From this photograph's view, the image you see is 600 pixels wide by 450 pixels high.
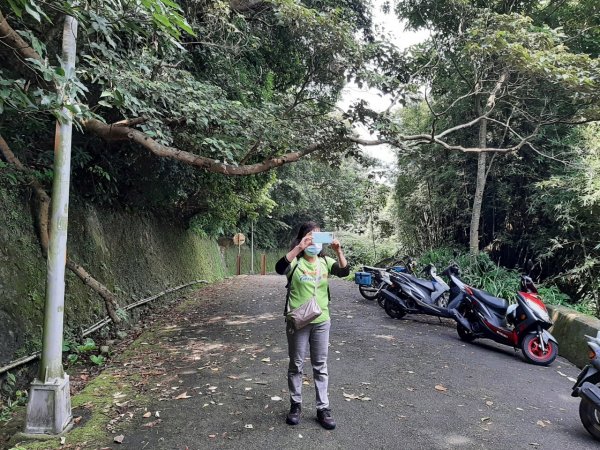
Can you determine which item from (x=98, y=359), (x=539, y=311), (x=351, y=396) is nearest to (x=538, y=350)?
(x=539, y=311)

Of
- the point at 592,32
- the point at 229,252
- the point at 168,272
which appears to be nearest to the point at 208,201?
the point at 168,272

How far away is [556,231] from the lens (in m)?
8.70

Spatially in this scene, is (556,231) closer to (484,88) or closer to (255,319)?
(484,88)

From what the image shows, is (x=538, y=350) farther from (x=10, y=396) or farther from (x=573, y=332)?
(x=10, y=396)

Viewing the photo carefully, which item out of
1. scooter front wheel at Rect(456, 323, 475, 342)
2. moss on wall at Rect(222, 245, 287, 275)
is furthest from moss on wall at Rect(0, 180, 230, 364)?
moss on wall at Rect(222, 245, 287, 275)

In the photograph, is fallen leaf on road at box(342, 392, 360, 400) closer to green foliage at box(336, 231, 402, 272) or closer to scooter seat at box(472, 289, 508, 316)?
scooter seat at box(472, 289, 508, 316)

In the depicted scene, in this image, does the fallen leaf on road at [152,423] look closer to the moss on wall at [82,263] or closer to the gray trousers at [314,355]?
the gray trousers at [314,355]

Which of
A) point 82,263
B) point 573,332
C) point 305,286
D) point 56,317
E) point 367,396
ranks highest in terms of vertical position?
point 82,263

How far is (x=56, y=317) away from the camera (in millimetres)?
3537

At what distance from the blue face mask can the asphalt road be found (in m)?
1.48

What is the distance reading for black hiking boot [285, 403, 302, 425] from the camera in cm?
361

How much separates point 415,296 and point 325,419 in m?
4.73

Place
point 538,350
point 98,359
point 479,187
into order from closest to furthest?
1. point 98,359
2. point 538,350
3. point 479,187

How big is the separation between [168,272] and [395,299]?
6.71 m
